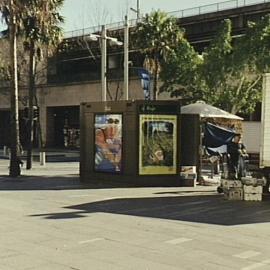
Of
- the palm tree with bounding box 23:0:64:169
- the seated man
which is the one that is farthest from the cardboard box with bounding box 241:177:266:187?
the palm tree with bounding box 23:0:64:169

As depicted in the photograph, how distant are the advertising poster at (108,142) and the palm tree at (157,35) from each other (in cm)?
1548

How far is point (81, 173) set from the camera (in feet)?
69.5

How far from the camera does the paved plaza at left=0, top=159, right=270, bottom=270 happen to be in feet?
26.3

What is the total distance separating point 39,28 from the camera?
27219mm

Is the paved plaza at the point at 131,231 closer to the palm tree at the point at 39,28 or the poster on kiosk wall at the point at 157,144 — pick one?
the poster on kiosk wall at the point at 157,144

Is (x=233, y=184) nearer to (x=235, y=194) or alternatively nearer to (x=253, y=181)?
(x=235, y=194)

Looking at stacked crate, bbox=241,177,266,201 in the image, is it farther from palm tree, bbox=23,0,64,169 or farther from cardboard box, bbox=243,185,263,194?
palm tree, bbox=23,0,64,169

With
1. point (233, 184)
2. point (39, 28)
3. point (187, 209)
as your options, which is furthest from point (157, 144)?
point (39, 28)

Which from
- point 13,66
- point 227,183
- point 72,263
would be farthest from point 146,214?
point 13,66

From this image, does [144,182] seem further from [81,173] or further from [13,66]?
[13,66]

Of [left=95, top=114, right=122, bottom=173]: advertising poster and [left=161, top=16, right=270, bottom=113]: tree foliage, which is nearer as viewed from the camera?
[left=95, top=114, right=122, bottom=173]: advertising poster

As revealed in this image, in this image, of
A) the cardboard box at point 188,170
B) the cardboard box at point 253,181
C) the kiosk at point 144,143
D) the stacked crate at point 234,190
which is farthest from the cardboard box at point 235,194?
the kiosk at point 144,143

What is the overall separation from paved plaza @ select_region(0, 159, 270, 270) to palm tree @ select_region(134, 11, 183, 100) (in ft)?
65.3

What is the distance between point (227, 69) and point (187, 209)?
18.4 m
